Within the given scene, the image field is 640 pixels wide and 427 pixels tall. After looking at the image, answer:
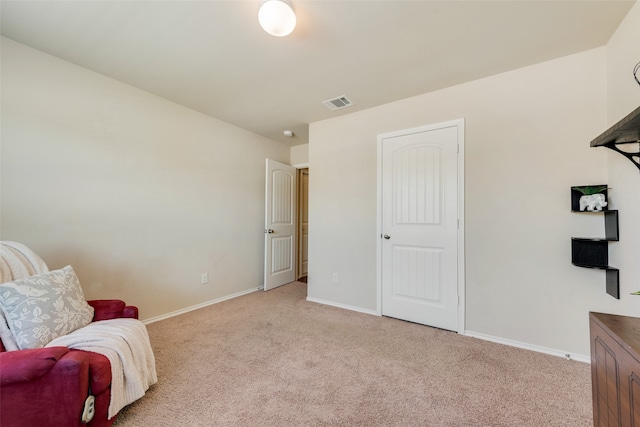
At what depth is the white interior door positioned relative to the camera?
3.77m

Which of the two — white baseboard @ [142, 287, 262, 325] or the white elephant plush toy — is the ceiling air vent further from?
white baseboard @ [142, 287, 262, 325]

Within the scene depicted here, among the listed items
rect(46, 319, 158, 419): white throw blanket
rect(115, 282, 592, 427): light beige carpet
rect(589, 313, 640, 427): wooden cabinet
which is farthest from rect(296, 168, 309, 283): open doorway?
rect(589, 313, 640, 427): wooden cabinet

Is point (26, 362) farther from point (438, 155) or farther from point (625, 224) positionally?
point (625, 224)

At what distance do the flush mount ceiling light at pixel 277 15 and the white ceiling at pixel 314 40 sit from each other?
0.11 metres

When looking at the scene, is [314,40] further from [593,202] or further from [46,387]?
[46,387]

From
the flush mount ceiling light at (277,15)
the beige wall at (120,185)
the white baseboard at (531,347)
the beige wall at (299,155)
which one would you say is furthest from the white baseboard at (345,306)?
the flush mount ceiling light at (277,15)

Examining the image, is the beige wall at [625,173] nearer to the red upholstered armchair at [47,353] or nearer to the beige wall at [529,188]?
the beige wall at [529,188]

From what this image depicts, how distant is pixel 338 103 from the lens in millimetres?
2859

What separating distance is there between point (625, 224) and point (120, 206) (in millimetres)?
4036

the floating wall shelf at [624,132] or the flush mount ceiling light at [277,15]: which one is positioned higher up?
the flush mount ceiling light at [277,15]

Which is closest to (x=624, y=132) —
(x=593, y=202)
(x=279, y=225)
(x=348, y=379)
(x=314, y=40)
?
(x=593, y=202)

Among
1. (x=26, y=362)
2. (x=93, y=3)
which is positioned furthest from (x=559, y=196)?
(x=93, y=3)

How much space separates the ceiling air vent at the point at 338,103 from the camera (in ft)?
9.07

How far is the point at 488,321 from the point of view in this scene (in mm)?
2287
